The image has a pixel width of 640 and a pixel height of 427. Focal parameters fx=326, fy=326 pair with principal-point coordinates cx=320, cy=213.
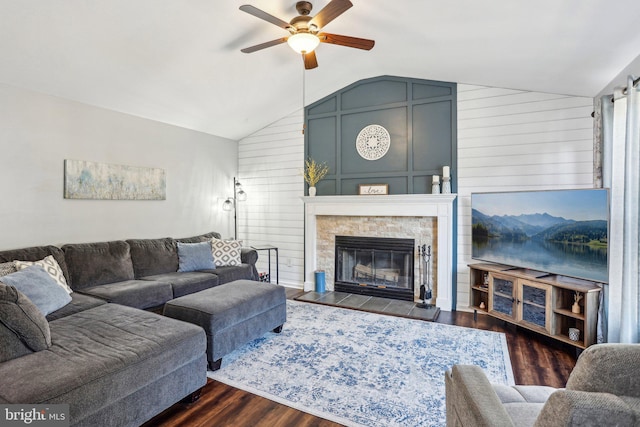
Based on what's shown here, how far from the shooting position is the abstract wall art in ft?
12.1

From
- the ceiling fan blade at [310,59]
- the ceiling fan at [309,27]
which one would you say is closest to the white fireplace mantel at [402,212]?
the ceiling fan blade at [310,59]

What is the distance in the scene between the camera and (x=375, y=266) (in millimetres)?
4863

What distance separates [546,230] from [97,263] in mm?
4670

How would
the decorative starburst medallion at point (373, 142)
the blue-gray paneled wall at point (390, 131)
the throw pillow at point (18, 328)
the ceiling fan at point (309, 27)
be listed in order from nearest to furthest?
1. the throw pillow at point (18, 328)
2. the ceiling fan at point (309, 27)
3. the blue-gray paneled wall at point (390, 131)
4. the decorative starburst medallion at point (373, 142)

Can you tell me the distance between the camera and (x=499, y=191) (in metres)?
3.90

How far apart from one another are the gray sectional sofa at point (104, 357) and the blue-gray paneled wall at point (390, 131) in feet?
10.0

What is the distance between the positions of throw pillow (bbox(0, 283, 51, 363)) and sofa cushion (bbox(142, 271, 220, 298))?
170cm

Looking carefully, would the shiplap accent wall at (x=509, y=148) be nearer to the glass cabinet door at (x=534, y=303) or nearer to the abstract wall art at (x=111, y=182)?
the glass cabinet door at (x=534, y=303)

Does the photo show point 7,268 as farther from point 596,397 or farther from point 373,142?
point 373,142

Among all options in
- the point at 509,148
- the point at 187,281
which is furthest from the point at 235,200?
the point at 509,148

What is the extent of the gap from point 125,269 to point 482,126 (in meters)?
4.63

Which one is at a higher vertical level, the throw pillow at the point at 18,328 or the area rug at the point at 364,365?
the throw pillow at the point at 18,328

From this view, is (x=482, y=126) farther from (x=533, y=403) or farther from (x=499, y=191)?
(x=533, y=403)

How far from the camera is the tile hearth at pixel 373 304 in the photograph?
158 inches
